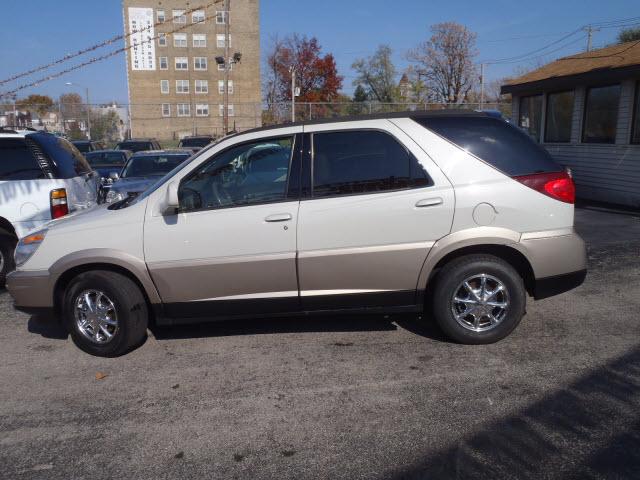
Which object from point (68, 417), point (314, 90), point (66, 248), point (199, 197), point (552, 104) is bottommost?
point (68, 417)

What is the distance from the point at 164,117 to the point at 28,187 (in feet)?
113

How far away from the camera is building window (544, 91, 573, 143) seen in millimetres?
13477

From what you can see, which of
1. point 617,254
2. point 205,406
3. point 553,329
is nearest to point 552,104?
point 617,254

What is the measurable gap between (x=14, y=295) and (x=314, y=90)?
63.5 meters

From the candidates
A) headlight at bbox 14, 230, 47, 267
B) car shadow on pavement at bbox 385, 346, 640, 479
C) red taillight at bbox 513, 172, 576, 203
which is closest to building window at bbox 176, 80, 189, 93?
→ headlight at bbox 14, 230, 47, 267

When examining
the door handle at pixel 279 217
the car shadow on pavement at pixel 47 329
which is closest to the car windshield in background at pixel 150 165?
the car shadow on pavement at pixel 47 329

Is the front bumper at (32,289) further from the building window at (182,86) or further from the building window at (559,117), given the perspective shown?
the building window at (182,86)

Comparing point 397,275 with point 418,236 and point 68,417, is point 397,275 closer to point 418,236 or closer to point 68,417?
point 418,236

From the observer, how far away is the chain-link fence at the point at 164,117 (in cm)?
3053

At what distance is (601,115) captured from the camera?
12375 mm

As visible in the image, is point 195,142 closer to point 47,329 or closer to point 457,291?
point 47,329

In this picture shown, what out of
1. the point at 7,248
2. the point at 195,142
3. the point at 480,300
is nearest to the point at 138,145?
the point at 195,142

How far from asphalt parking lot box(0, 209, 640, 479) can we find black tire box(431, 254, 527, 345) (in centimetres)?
13

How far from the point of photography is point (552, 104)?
14.0 m
